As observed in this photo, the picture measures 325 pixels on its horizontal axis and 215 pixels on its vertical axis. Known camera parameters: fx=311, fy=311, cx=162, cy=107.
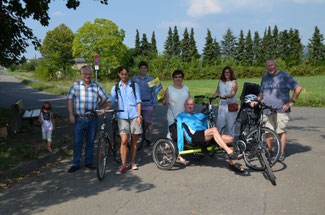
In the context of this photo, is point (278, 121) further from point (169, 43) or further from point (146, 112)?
point (169, 43)

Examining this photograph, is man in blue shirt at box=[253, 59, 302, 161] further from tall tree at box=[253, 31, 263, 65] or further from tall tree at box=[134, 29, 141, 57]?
tall tree at box=[253, 31, 263, 65]

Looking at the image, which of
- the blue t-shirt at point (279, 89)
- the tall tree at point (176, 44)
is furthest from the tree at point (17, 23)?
the tall tree at point (176, 44)

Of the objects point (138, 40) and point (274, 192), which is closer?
point (274, 192)

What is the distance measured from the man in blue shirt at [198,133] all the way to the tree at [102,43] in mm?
56779

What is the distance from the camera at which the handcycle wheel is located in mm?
5574

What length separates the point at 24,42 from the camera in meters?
10.8

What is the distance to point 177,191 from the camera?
14.6ft

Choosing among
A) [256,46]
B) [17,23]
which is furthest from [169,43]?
[17,23]

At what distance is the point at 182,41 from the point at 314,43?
119 ft

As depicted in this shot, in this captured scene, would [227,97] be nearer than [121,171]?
No

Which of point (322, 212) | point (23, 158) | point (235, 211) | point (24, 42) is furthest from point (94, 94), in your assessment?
point (24, 42)

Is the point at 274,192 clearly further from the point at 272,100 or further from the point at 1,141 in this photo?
the point at 1,141

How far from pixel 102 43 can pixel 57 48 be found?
15255 mm

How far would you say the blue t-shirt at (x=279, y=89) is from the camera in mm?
5906
